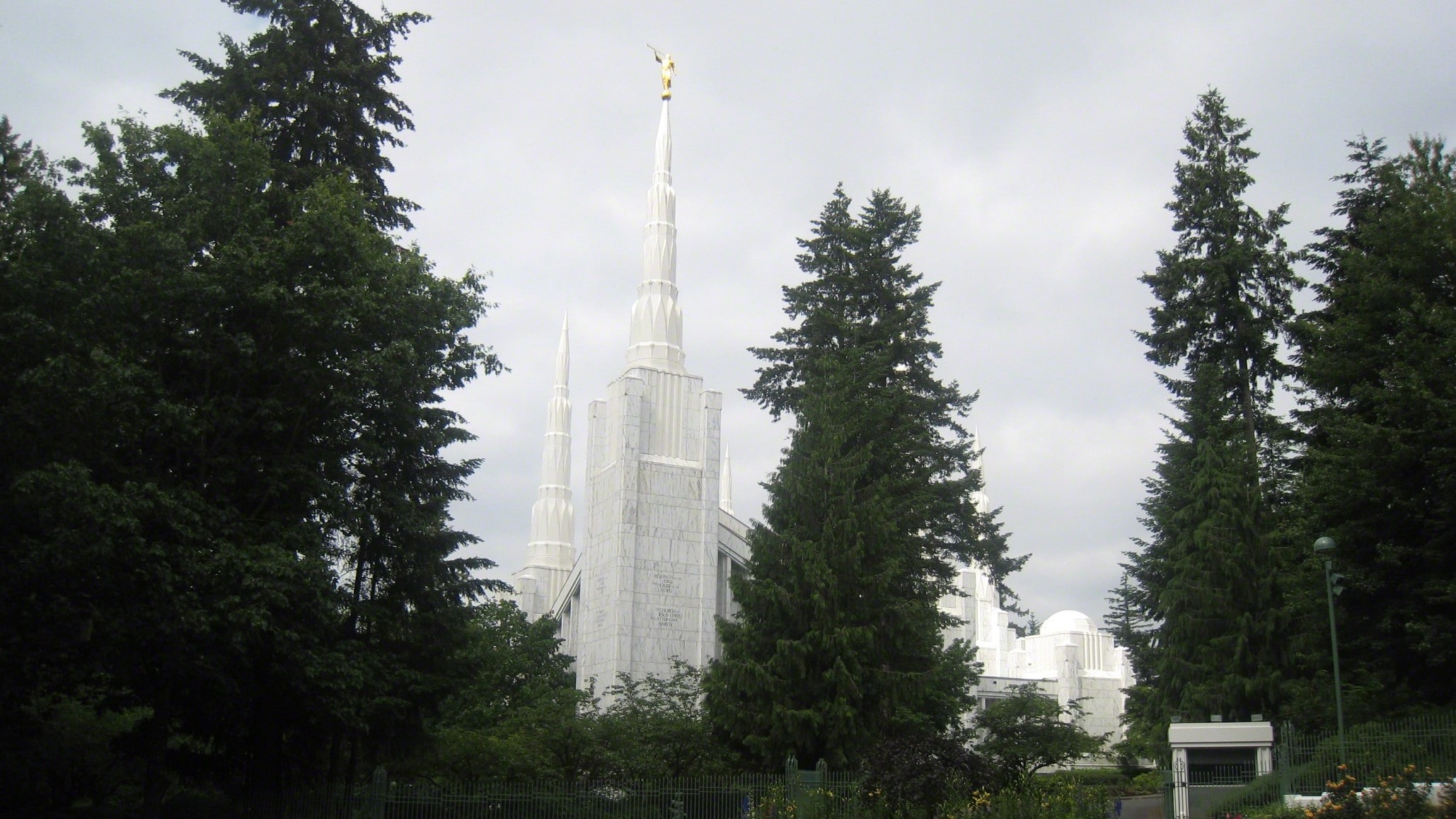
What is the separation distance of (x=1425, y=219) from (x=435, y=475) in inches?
749

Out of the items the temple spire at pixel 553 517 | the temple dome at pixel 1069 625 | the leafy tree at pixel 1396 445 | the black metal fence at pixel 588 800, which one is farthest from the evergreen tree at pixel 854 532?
the temple dome at pixel 1069 625

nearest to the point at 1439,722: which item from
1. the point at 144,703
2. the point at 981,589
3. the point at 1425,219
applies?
the point at 1425,219

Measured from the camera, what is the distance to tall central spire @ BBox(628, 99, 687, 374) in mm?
40969

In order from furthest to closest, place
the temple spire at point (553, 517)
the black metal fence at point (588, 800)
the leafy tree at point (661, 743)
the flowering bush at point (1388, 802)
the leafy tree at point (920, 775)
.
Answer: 1. the temple spire at point (553, 517)
2. the leafy tree at point (661, 743)
3. the black metal fence at point (588, 800)
4. the leafy tree at point (920, 775)
5. the flowering bush at point (1388, 802)

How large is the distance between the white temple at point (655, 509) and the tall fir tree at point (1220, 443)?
13073mm

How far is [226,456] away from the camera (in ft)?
62.2

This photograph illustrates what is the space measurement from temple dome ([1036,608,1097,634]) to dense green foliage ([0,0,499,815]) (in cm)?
5902

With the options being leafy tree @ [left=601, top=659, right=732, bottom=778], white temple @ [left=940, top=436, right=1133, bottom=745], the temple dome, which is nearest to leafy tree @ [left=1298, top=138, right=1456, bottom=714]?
leafy tree @ [left=601, top=659, right=732, bottom=778]

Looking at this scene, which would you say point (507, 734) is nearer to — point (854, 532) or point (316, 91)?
point (854, 532)

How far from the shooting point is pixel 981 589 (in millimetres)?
83250

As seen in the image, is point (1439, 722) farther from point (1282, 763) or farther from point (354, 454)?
point (354, 454)

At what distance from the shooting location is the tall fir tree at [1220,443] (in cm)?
2958

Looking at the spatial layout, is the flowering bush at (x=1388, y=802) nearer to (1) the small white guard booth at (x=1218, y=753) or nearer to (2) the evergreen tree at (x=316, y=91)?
(1) the small white guard booth at (x=1218, y=753)

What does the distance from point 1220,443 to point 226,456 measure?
23.1 meters
